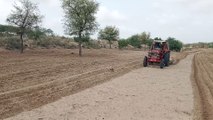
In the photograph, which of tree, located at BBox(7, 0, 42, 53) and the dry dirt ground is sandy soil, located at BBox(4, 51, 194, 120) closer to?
the dry dirt ground

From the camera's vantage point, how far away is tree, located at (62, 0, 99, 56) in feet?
158

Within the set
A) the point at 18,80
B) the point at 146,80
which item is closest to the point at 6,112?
the point at 18,80

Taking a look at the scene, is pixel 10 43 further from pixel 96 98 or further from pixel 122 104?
pixel 122 104

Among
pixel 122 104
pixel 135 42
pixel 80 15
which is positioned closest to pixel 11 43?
pixel 80 15

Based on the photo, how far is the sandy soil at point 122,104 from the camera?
496 inches

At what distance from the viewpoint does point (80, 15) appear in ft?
158

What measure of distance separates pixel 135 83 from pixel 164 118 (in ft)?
26.5

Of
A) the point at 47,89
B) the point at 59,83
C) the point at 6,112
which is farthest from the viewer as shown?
the point at 59,83

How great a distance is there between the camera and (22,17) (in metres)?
44.2

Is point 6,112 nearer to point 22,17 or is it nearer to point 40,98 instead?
point 40,98

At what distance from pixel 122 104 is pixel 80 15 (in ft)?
114

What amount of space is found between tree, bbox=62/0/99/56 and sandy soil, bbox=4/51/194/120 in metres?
29.0

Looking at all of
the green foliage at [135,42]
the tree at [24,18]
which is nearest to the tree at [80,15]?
the tree at [24,18]

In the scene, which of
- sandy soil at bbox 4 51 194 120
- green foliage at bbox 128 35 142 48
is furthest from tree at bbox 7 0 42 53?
green foliage at bbox 128 35 142 48
